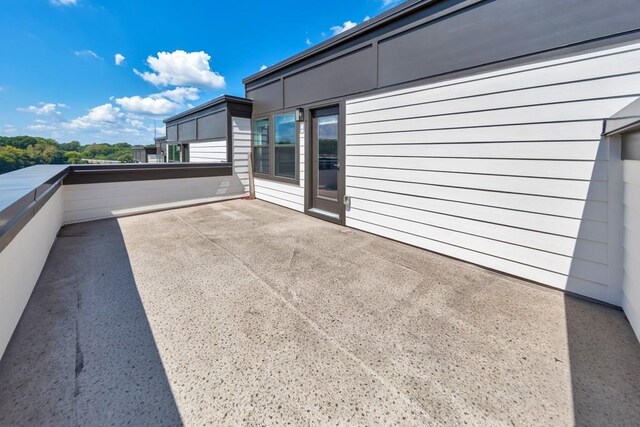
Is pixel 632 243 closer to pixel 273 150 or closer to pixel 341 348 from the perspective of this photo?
pixel 341 348

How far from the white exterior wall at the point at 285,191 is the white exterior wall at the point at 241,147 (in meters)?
0.42

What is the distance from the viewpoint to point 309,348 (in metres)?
1.67

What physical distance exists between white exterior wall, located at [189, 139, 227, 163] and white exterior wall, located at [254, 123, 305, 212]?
1.20 meters

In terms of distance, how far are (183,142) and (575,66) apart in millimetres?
10221

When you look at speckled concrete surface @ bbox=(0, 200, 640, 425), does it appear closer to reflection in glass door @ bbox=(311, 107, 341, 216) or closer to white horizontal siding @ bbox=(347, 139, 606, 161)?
white horizontal siding @ bbox=(347, 139, 606, 161)

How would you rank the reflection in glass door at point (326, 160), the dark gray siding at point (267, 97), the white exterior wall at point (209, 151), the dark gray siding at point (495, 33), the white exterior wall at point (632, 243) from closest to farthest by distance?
the white exterior wall at point (632, 243) → the dark gray siding at point (495, 33) → the reflection in glass door at point (326, 160) → the dark gray siding at point (267, 97) → the white exterior wall at point (209, 151)

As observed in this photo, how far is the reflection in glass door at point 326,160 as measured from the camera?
473 cm

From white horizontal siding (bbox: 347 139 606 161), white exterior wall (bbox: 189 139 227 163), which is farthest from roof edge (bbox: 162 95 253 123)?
white horizontal siding (bbox: 347 139 606 161)

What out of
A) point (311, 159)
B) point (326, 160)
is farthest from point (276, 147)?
point (326, 160)

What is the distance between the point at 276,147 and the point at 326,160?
1.68 meters

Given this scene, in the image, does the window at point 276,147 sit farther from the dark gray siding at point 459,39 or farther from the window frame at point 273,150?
the dark gray siding at point 459,39

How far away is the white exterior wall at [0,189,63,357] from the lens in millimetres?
1631

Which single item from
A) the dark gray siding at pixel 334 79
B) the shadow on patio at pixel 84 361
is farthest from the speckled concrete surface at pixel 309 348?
the dark gray siding at pixel 334 79

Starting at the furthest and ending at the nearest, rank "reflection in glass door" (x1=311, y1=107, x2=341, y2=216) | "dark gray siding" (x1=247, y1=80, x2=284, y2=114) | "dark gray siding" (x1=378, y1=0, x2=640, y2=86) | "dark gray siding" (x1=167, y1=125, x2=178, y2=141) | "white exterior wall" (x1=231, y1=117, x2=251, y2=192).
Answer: "dark gray siding" (x1=167, y1=125, x2=178, y2=141)
"white exterior wall" (x1=231, y1=117, x2=251, y2=192)
"dark gray siding" (x1=247, y1=80, x2=284, y2=114)
"reflection in glass door" (x1=311, y1=107, x2=341, y2=216)
"dark gray siding" (x1=378, y1=0, x2=640, y2=86)
